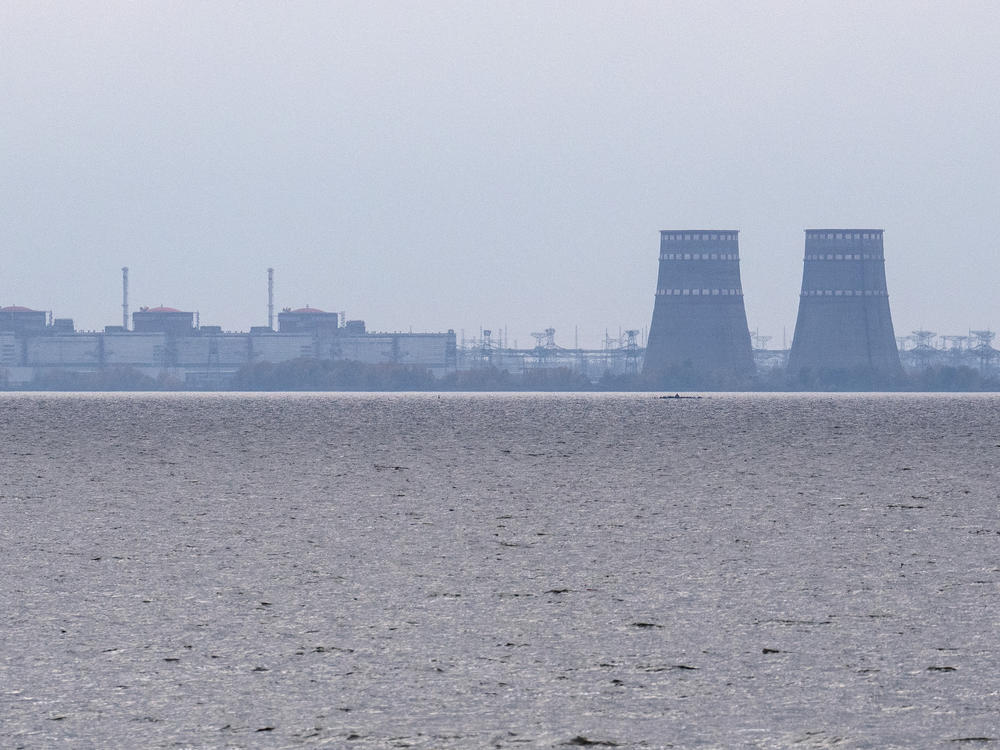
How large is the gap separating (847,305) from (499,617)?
571 feet

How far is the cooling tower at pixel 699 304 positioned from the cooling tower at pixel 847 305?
791cm

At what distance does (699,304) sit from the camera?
185750 millimetres

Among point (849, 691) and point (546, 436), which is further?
point (546, 436)

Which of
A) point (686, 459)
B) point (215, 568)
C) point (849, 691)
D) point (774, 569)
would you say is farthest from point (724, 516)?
point (686, 459)

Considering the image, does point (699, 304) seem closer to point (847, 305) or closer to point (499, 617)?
point (847, 305)

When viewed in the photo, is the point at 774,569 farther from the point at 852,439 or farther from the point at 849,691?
the point at 852,439

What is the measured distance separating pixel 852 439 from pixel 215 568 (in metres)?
51.0

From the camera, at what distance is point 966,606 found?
46.5 feet

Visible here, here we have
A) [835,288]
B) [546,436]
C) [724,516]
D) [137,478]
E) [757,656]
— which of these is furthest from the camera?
[835,288]

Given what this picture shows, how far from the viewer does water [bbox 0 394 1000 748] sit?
386 inches

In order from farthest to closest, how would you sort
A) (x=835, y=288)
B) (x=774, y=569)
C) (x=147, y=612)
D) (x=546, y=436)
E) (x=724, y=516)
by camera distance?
(x=835, y=288), (x=546, y=436), (x=724, y=516), (x=774, y=569), (x=147, y=612)

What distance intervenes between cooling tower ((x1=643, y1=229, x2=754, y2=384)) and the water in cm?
15480

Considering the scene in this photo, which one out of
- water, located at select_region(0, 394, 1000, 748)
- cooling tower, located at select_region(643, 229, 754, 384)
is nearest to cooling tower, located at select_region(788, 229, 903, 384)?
cooling tower, located at select_region(643, 229, 754, 384)

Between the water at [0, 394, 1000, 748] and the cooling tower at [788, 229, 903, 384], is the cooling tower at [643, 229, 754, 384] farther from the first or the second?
the water at [0, 394, 1000, 748]
